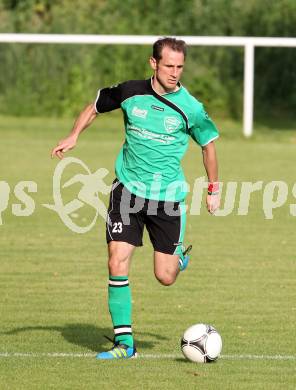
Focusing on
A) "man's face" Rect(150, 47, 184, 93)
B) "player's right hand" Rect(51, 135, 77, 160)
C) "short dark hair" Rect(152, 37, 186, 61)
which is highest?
"short dark hair" Rect(152, 37, 186, 61)

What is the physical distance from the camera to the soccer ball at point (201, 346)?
812cm

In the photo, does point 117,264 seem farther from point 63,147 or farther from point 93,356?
point 63,147

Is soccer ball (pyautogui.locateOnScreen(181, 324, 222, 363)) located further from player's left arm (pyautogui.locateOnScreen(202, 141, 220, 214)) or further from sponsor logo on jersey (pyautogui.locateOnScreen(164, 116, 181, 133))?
sponsor logo on jersey (pyautogui.locateOnScreen(164, 116, 181, 133))

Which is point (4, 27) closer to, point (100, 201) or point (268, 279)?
point (100, 201)

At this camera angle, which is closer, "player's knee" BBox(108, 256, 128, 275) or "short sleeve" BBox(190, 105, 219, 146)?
"player's knee" BBox(108, 256, 128, 275)

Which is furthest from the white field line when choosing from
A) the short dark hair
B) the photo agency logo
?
the photo agency logo

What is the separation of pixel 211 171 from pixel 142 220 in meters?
0.59

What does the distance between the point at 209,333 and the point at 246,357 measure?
0.36m

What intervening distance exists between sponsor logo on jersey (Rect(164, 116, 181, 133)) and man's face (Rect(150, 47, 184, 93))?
0.21m

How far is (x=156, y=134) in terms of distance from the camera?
8.48 m

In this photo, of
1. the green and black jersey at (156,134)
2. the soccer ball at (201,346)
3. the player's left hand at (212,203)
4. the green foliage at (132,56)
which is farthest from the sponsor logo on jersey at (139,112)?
the green foliage at (132,56)

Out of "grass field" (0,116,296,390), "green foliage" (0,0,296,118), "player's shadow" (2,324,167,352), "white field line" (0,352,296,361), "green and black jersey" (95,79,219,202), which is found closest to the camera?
"grass field" (0,116,296,390)

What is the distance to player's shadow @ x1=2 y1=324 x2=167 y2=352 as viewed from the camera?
8.83 metres

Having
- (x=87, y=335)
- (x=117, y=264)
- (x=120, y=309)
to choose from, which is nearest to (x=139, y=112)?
(x=117, y=264)
